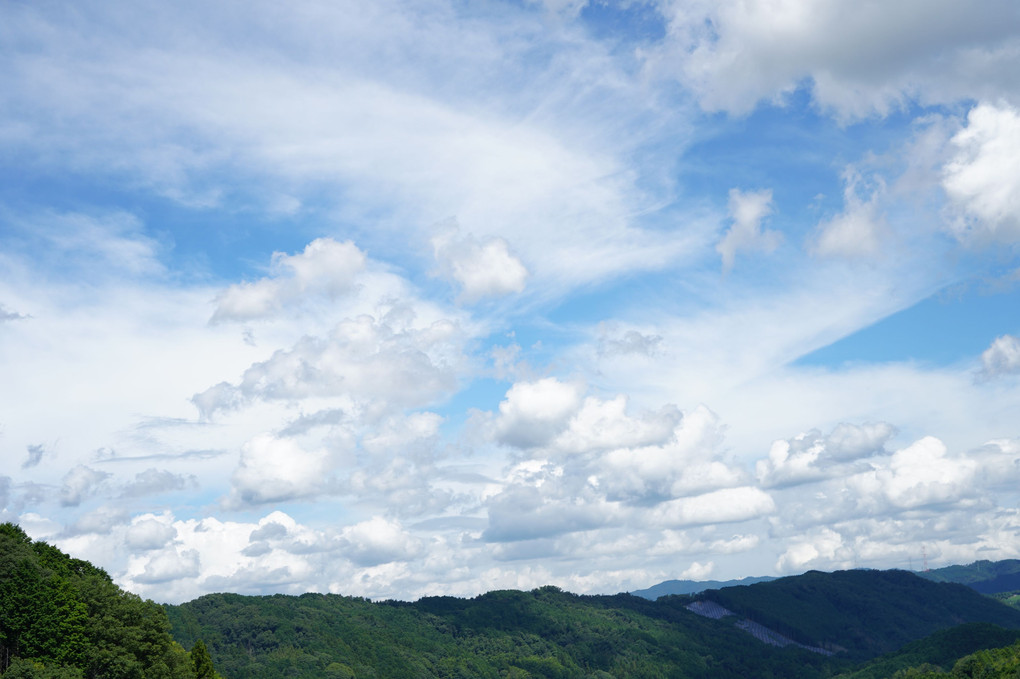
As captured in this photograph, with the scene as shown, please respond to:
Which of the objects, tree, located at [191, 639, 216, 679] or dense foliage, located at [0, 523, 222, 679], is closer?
dense foliage, located at [0, 523, 222, 679]

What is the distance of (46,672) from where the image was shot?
13688 cm

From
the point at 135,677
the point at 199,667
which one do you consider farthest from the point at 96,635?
the point at 199,667

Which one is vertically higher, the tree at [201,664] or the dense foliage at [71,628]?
the dense foliage at [71,628]

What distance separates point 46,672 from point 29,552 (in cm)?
3540

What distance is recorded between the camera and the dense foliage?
144m

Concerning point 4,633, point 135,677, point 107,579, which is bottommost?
point 135,677

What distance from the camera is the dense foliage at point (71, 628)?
5689 inches

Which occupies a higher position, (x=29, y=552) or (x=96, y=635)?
(x=29, y=552)

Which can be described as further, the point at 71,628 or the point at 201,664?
the point at 201,664

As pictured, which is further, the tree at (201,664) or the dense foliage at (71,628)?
A: the tree at (201,664)

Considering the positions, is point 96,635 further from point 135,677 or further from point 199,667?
point 199,667

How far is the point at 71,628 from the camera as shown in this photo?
148500mm

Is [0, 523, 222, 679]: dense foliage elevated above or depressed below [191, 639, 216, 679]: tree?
above

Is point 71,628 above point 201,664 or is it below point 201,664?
above
